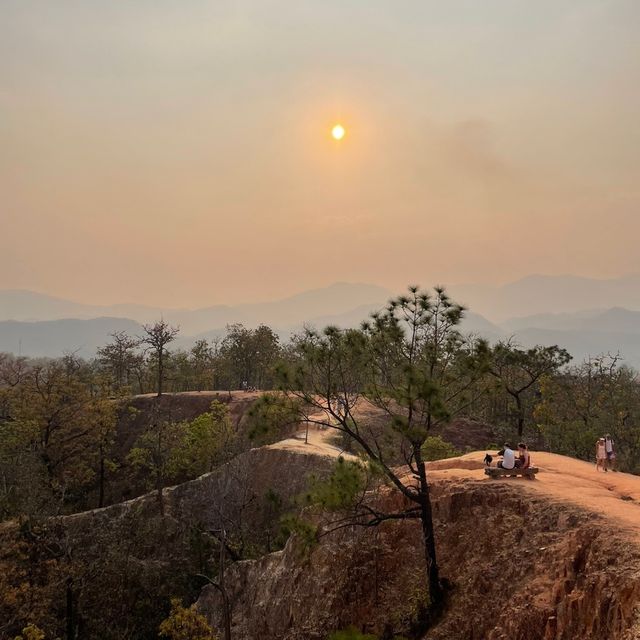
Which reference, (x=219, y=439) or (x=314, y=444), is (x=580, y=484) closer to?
(x=314, y=444)

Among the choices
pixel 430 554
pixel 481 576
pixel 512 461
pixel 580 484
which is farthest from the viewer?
pixel 512 461

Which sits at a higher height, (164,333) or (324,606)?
(164,333)

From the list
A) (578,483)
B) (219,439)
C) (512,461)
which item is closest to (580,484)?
(578,483)

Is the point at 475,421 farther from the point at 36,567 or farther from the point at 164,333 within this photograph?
the point at 36,567

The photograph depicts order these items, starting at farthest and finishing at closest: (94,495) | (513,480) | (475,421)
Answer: (475,421)
(94,495)
(513,480)

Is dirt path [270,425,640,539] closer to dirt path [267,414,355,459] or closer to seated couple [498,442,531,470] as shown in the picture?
seated couple [498,442,531,470]

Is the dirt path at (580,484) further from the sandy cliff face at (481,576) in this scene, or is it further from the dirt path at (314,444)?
the dirt path at (314,444)

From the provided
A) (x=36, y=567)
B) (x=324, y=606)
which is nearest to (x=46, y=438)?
(x=36, y=567)

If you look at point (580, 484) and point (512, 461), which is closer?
point (580, 484)

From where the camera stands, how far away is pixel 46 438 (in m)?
47.7

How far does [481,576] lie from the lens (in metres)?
15.5

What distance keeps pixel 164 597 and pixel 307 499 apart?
24624 mm

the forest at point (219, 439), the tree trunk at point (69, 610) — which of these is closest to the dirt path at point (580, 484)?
the forest at point (219, 439)

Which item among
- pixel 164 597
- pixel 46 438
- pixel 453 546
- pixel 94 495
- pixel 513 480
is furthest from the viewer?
pixel 94 495
